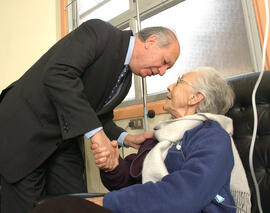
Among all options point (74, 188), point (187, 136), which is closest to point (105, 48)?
point (187, 136)

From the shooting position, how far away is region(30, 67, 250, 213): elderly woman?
0.60 m

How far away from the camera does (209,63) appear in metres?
1.45

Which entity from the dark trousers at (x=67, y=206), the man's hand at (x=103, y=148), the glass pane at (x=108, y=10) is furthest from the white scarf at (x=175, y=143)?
the glass pane at (x=108, y=10)

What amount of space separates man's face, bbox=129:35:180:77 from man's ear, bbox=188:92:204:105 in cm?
27

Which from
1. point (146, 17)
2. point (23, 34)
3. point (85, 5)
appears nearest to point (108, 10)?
point (85, 5)

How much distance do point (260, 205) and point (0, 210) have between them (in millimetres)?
1167

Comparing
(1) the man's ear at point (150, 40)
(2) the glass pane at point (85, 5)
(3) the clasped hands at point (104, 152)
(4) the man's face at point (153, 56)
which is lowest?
(3) the clasped hands at point (104, 152)

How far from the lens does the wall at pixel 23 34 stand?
233 centimetres

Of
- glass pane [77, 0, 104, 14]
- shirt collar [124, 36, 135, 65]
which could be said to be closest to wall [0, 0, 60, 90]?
glass pane [77, 0, 104, 14]

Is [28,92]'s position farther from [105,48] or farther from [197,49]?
[197,49]

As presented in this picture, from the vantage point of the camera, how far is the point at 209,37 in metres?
1.46

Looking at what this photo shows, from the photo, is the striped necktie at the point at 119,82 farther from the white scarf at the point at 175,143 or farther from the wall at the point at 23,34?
the wall at the point at 23,34

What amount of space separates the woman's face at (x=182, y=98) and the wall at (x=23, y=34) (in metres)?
1.87

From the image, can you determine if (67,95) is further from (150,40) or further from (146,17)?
(146,17)
